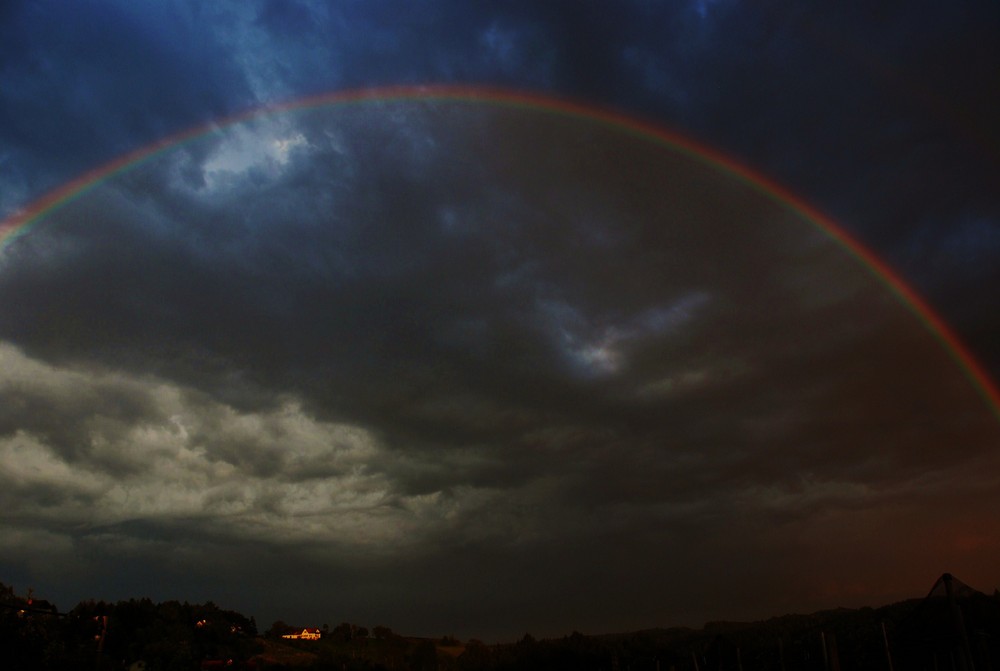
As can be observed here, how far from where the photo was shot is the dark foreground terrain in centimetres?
1745

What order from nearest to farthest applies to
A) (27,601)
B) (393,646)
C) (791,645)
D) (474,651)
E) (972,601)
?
(972,601), (791,645), (27,601), (474,651), (393,646)

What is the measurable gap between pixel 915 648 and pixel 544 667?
4479 cm

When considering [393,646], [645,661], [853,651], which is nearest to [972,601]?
[853,651]

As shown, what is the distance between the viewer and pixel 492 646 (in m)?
79.3

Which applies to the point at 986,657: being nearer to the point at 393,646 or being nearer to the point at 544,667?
the point at 544,667

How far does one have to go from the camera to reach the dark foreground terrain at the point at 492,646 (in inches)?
687

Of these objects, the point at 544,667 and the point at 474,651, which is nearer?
the point at 544,667

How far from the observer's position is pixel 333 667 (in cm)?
5209

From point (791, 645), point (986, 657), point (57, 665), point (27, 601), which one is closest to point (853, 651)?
point (791, 645)

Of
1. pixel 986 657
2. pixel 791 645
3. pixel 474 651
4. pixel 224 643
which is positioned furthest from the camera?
pixel 474 651

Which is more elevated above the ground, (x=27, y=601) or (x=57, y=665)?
(x=27, y=601)

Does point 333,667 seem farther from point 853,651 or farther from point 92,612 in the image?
point 853,651

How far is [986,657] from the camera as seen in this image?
47.3 feet

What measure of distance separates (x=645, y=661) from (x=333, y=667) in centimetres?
2100
